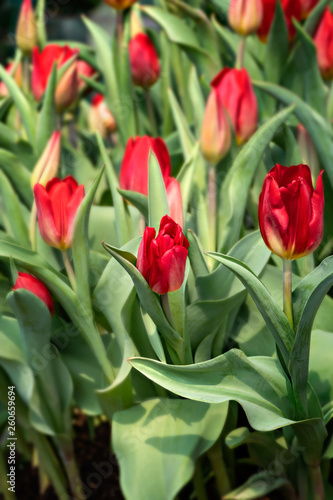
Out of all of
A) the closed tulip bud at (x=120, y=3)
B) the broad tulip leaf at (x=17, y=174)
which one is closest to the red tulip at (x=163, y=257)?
the broad tulip leaf at (x=17, y=174)

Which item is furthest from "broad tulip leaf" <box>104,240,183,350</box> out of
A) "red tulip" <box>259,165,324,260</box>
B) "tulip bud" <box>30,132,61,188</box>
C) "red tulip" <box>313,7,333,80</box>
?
"red tulip" <box>313,7,333,80</box>

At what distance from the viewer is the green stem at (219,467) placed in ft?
1.93

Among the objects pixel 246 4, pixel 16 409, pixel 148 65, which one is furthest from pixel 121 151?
pixel 16 409

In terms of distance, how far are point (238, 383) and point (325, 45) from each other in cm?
53

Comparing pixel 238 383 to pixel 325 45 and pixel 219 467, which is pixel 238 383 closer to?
pixel 219 467

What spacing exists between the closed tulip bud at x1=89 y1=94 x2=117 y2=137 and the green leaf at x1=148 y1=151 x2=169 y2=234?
599 millimetres

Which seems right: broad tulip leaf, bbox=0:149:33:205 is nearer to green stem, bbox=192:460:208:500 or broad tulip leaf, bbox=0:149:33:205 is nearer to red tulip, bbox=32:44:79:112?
red tulip, bbox=32:44:79:112

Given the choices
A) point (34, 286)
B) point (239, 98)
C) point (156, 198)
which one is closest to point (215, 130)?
point (239, 98)

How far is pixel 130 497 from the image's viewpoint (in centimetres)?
47

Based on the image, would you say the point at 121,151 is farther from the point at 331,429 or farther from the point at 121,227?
the point at 331,429

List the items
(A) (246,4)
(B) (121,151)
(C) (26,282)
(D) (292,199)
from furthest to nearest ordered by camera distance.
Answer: (B) (121,151) < (A) (246,4) < (C) (26,282) < (D) (292,199)

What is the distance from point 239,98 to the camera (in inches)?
27.3

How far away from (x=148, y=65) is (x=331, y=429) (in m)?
0.61

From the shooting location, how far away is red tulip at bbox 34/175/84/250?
1.77 ft
